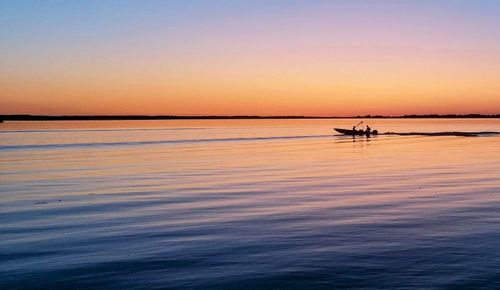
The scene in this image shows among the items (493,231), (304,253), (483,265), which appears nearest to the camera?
(483,265)

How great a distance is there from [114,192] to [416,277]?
1500 cm

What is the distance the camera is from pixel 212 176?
28.0m

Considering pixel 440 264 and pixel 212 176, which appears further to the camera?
pixel 212 176

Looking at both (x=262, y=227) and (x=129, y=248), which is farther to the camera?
(x=262, y=227)

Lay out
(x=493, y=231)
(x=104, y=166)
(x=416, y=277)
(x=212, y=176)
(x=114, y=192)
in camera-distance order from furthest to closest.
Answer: (x=104, y=166) < (x=212, y=176) < (x=114, y=192) < (x=493, y=231) < (x=416, y=277)

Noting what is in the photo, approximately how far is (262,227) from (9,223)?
7096mm

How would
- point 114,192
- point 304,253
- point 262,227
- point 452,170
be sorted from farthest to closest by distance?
point 452,170, point 114,192, point 262,227, point 304,253

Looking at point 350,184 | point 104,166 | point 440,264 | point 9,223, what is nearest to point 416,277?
point 440,264

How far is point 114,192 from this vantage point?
855 inches

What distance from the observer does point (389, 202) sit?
1808cm

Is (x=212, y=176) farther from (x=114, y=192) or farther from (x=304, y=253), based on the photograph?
(x=304, y=253)

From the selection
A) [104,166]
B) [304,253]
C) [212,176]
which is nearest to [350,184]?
[212,176]

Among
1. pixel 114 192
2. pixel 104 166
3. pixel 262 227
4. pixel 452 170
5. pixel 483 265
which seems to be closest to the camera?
pixel 483 265

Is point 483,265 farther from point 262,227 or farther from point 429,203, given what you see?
point 429,203
